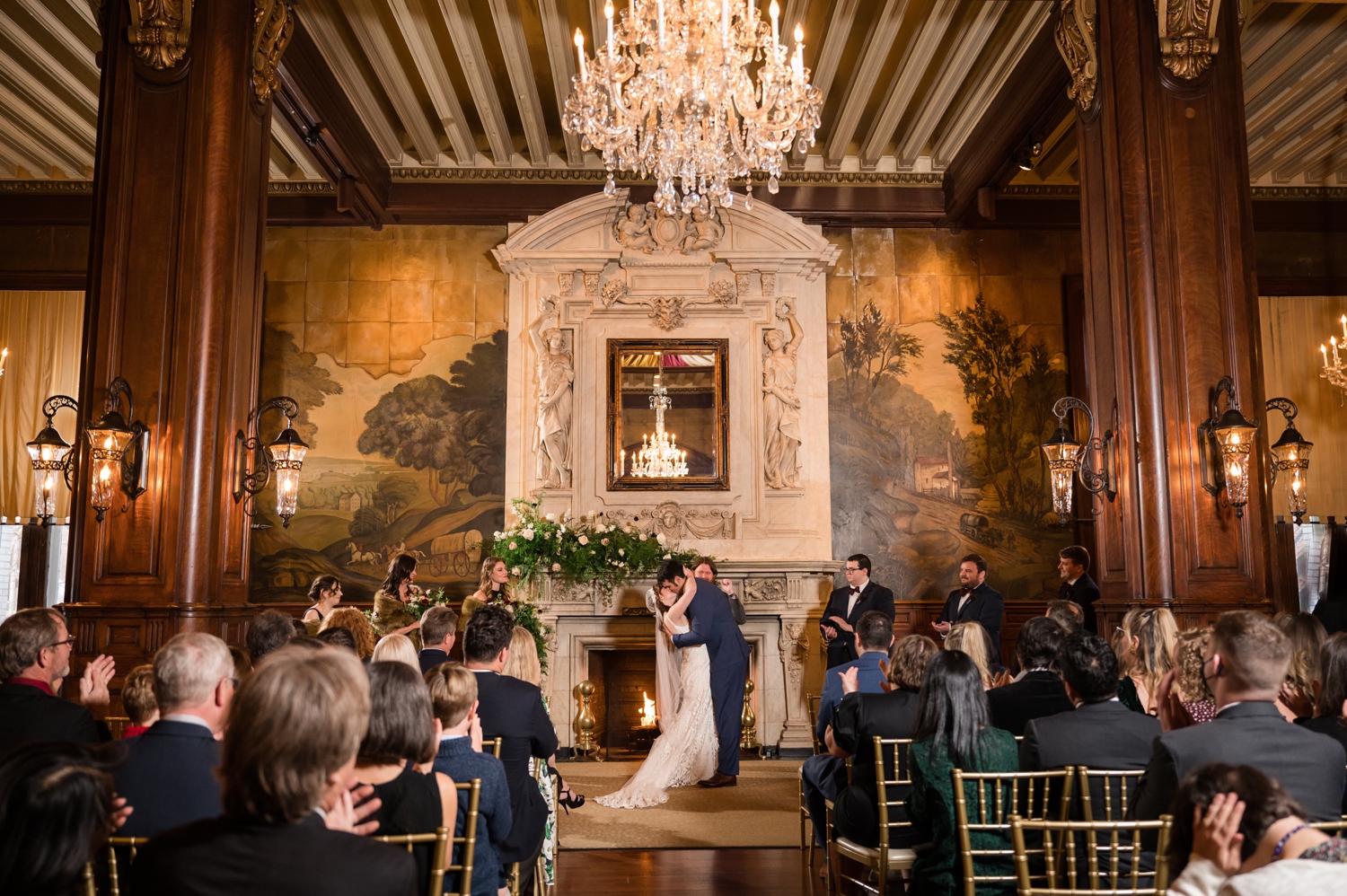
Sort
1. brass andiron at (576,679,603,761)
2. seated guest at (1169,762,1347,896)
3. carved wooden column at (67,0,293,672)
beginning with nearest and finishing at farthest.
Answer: seated guest at (1169,762,1347,896), carved wooden column at (67,0,293,672), brass andiron at (576,679,603,761)

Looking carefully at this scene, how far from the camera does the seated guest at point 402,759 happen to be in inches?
104

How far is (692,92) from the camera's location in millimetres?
6590

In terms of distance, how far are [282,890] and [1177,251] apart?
6796mm

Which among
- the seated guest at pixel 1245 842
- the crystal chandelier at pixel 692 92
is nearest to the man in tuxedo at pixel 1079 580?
the crystal chandelier at pixel 692 92

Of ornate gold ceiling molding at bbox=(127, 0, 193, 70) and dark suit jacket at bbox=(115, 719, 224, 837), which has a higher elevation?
ornate gold ceiling molding at bbox=(127, 0, 193, 70)

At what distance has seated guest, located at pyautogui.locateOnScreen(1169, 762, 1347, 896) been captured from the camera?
177cm

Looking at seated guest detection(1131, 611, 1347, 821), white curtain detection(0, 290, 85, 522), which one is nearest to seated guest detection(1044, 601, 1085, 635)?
seated guest detection(1131, 611, 1347, 821)

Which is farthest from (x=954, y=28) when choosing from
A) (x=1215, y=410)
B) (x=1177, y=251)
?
(x=1215, y=410)

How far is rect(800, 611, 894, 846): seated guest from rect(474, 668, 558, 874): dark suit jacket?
1435mm

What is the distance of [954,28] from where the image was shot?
933cm

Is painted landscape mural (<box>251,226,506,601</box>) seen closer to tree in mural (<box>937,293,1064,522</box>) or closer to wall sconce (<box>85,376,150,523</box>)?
wall sconce (<box>85,376,150,523</box>)

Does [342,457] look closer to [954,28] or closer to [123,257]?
[123,257]

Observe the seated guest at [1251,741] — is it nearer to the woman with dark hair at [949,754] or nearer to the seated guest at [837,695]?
the woman with dark hair at [949,754]

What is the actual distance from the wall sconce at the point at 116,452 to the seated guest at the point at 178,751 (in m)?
4.00
